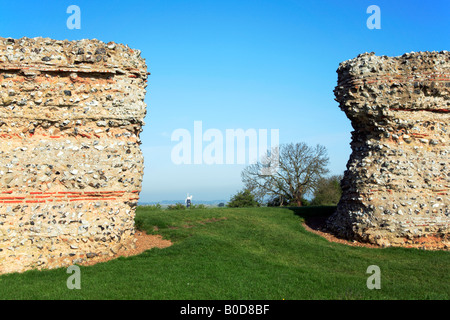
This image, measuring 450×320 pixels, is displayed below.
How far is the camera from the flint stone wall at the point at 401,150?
11.7 metres

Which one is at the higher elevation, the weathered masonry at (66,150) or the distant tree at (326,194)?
the weathered masonry at (66,150)

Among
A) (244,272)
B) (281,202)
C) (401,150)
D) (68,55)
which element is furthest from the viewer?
(281,202)

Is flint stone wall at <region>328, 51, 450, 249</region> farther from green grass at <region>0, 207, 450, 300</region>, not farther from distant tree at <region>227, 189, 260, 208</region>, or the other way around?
distant tree at <region>227, 189, 260, 208</region>

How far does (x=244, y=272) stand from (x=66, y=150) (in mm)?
5809

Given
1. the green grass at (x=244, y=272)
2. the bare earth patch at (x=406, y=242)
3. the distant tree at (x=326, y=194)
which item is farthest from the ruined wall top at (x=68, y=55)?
the distant tree at (x=326, y=194)

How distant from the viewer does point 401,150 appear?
12.3m

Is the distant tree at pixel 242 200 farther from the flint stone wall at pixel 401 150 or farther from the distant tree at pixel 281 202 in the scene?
the flint stone wall at pixel 401 150

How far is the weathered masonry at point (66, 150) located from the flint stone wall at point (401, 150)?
7.84 meters

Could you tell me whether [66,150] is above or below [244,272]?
above

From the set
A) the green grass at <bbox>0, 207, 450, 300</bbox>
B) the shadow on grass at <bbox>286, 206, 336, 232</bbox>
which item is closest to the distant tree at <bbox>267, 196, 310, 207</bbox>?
the shadow on grass at <bbox>286, 206, 336, 232</bbox>

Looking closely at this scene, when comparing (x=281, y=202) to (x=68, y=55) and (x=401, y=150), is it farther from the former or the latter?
(x=68, y=55)

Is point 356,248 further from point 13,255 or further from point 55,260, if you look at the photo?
point 13,255

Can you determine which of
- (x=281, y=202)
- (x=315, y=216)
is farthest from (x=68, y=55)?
(x=281, y=202)
